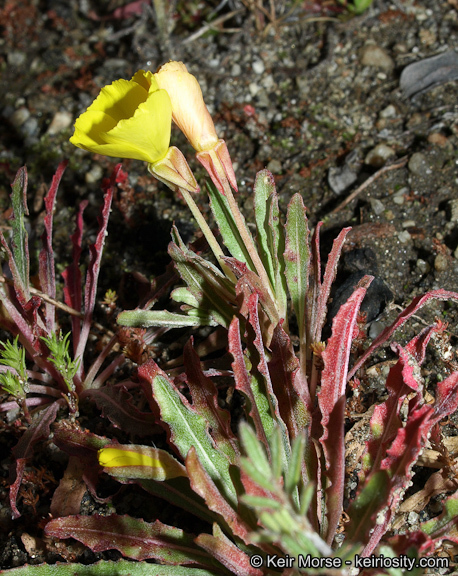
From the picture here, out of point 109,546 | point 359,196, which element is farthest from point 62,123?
point 109,546

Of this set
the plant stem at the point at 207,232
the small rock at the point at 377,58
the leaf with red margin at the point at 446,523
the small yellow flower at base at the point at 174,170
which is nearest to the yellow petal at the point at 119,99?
the small yellow flower at base at the point at 174,170

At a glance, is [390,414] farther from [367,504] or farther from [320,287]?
[320,287]

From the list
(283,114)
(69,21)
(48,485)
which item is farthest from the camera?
(69,21)

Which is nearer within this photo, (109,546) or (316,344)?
(109,546)

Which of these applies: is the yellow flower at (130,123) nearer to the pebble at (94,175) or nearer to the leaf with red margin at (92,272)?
the leaf with red margin at (92,272)

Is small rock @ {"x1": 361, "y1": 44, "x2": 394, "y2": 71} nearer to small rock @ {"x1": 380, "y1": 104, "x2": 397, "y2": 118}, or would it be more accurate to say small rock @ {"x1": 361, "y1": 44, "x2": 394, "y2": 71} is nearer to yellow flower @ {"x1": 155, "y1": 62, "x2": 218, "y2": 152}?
small rock @ {"x1": 380, "y1": 104, "x2": 397, "y2": 118}

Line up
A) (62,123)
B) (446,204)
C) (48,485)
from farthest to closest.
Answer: (62,123) < (446,204) < (48,485)

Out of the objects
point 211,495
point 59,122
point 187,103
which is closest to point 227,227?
point 187,103

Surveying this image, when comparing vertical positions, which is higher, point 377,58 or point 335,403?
point 377,58

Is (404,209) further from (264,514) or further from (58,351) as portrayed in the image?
(264,514)
